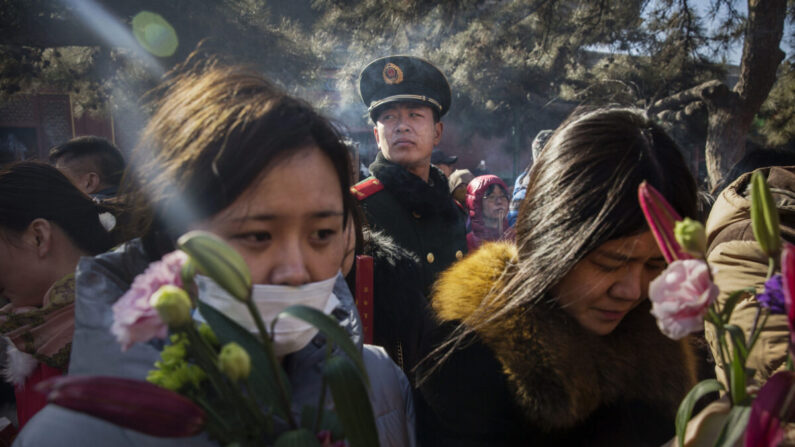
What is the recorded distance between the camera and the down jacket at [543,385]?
1185mm

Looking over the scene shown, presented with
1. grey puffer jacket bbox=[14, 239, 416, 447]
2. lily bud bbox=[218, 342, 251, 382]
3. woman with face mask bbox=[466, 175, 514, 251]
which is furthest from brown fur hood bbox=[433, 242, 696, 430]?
woman with face mask bbox=[466, 175, 514, 251]

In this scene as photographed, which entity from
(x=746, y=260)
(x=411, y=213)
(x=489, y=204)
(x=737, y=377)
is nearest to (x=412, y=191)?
(x=411, y=213)

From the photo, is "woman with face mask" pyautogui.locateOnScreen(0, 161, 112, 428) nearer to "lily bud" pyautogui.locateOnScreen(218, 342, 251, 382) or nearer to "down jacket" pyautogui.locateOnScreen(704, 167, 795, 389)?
"lily bud" pyautogui.locateOnScreen(218, 342, 251, 382)

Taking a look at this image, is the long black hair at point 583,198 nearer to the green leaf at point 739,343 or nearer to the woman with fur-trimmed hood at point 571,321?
the woman with fur-trimmed hood at point 571,321

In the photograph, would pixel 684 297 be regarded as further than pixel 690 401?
No

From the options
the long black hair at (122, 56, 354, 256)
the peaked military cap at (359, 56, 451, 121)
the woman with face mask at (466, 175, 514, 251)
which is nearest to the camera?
the long black hair at (122, 56, 354, 256)

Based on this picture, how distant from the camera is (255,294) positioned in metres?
0.88

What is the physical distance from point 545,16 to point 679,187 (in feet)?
18.7

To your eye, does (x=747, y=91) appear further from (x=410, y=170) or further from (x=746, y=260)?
(x=746, y=260)

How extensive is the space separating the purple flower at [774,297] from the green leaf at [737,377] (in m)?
0.09

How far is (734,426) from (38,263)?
1.95 metres

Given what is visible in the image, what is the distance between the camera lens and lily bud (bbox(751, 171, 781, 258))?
0.64 metres

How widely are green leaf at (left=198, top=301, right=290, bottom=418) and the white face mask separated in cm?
12

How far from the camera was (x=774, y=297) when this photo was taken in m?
0.63
